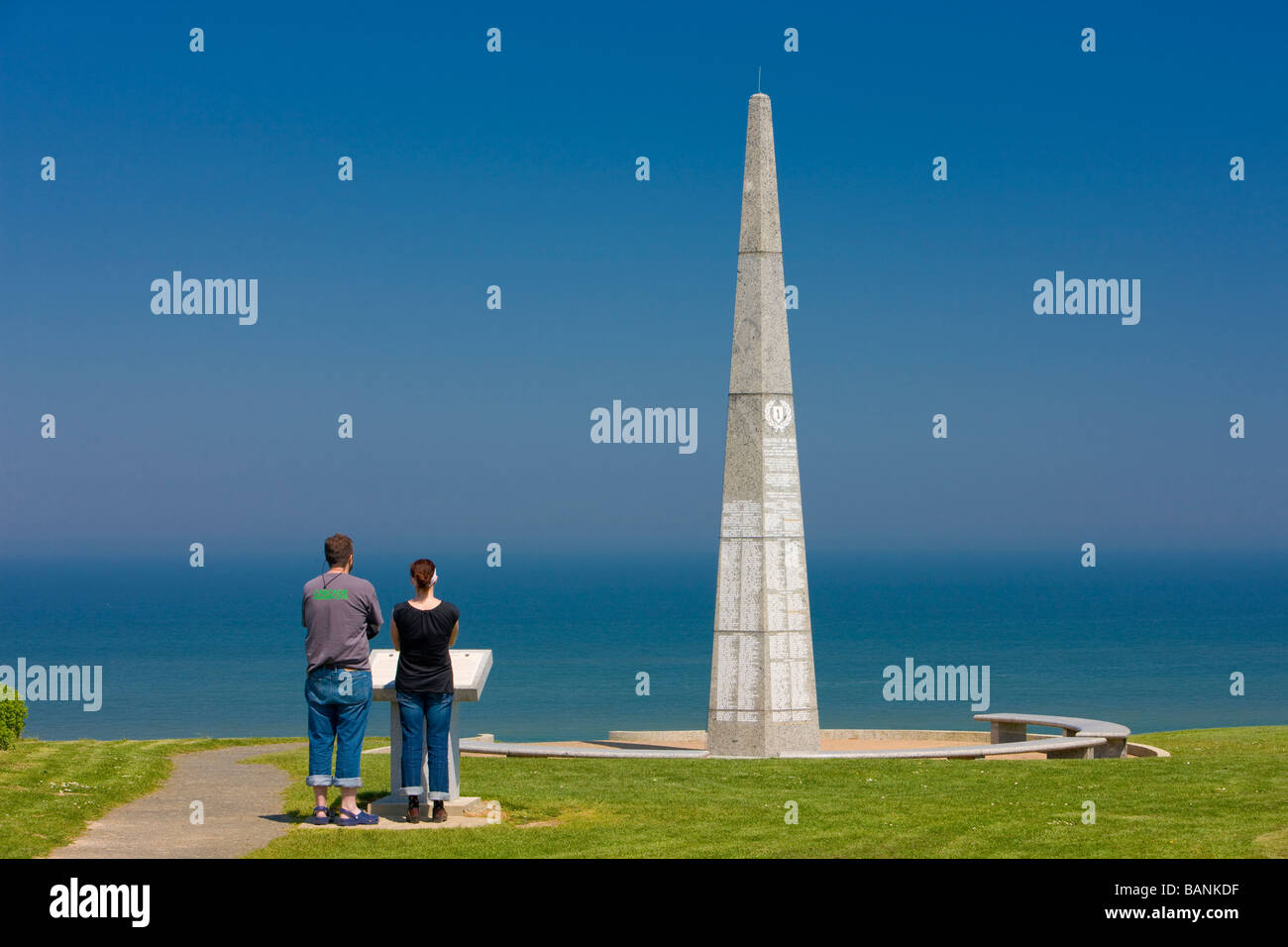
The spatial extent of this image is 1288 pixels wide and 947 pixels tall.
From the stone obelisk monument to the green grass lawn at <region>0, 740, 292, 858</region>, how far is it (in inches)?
293

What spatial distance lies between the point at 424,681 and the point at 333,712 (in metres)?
0.71

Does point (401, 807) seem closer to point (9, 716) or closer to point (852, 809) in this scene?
point (852, 809)

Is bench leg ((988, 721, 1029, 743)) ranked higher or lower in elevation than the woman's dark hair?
lower

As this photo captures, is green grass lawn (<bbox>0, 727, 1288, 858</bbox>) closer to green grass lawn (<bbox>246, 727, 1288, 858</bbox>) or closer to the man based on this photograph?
green grass lawn (<bbox>246, 727, 1288, 858</bbox>)

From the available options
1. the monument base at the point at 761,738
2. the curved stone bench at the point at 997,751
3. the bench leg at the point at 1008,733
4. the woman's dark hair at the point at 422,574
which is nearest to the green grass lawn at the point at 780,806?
the curved stone bench at the point at 997,751

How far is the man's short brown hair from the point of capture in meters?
11.1

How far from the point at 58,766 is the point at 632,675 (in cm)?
6100

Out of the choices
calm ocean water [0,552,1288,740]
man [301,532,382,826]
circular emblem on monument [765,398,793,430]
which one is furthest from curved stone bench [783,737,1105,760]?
calm ocean water [0,552,1288,740]

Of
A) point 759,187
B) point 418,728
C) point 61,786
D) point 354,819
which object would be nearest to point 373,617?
point 418,728

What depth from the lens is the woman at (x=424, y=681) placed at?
37.1ft

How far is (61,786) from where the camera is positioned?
13547 millimetres

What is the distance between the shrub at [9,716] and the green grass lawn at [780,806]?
0.37m
